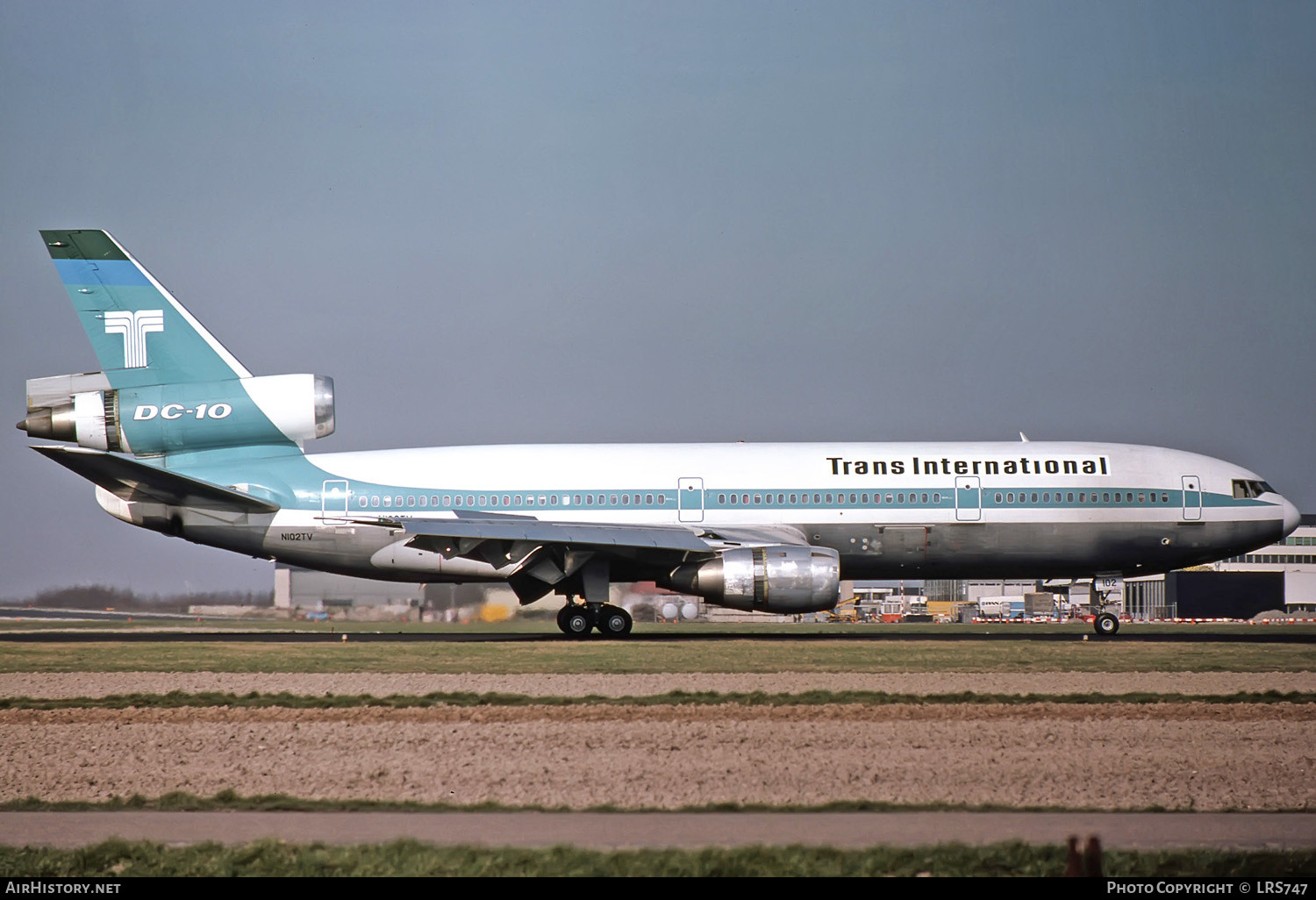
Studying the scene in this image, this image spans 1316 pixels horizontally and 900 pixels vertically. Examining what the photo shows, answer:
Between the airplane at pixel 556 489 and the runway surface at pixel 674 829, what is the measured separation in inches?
753

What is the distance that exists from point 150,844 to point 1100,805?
288 inches

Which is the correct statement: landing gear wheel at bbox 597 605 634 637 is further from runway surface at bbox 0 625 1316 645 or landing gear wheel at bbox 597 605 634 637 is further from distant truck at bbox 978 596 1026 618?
distant truck at bbox 978 596 1026 618

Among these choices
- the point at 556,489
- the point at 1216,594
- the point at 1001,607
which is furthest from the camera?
the point at 1001,607

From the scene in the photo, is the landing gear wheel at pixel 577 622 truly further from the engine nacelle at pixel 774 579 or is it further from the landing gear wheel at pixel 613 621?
the engine nacelle at pixel 774 579

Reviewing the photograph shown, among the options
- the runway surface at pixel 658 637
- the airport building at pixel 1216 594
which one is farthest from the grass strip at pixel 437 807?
the airport building at pixel 1216 594

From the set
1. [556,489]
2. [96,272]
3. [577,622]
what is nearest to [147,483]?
[96,272]

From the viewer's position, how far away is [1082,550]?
104 feet

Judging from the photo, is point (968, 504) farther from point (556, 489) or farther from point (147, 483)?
point (147, 483)

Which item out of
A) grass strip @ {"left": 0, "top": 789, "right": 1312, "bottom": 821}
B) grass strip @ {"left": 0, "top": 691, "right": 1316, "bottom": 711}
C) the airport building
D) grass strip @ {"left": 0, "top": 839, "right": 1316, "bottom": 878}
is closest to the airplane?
grass strip @ {"left": 0, "top": 691, "right": 1316, "bottom": 711}

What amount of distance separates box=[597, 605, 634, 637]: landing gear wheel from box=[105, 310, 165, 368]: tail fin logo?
12.2m

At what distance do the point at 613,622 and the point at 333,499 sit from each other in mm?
7205

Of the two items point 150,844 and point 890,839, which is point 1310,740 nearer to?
point 890,839

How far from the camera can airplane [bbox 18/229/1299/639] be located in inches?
1198

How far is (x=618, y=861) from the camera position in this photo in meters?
8.52
